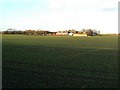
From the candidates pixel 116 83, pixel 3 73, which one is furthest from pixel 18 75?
pixel 116 83

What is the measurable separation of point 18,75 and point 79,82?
295cm

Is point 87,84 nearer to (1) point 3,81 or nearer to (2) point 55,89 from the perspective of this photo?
(2) point 55,89

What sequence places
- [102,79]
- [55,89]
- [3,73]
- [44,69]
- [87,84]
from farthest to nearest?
[44,69] → [3,73] → [102,79] → [87,84] → [55,89]

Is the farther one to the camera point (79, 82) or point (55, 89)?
point (79, 82)

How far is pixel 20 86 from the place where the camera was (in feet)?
37.1

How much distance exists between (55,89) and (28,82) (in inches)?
63.3

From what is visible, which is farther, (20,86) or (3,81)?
(3,81)

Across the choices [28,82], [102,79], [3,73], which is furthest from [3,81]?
[102,79]

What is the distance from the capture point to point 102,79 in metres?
13.3

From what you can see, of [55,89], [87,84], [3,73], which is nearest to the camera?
[55,89]

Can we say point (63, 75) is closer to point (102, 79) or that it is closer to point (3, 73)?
point (102, 79)

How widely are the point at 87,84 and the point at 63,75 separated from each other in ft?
7.19

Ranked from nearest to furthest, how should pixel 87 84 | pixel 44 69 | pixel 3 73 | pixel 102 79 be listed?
pixel 87 84
pixel 102 79
pixel 3 73
pixel 44 69

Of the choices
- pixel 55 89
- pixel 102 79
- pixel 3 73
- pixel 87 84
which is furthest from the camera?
pixel 3 73
